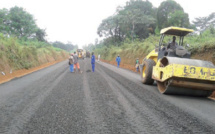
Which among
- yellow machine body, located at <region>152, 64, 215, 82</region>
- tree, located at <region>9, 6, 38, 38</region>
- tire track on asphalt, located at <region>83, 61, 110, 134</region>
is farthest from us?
tree, located at <region>9, 6, 38, 38</region>

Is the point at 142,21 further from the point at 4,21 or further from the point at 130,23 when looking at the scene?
the point at 4,21

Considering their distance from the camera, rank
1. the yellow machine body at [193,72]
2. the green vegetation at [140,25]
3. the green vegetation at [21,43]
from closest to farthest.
A: the yellow machine body at [193,72] < the green vegetation at [21,43] < the green vegetation at [140,25]

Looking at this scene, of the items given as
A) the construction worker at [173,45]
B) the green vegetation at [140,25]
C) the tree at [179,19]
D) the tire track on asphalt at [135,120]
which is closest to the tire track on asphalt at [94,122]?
the tire track on asphalt at [135,120]

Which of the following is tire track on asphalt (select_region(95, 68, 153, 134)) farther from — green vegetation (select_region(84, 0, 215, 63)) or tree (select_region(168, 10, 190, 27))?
tree (select_region(168, 10, 190, 27))

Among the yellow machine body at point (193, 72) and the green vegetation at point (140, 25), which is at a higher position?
the green vegetation at point (140, 25)

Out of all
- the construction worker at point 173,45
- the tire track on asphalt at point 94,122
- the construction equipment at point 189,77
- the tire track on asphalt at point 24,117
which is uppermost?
the construction worker at point 173,45

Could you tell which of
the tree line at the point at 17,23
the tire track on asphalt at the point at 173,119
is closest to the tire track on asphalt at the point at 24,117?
the tire track on asphalt at the point at 173,119

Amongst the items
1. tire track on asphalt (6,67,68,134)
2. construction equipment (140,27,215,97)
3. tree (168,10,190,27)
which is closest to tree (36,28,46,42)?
tree (168,10,190,27)

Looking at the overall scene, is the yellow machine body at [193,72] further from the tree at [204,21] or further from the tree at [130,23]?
the tree at [204,21]

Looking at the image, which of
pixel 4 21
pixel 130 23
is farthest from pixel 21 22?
pixel 130 23

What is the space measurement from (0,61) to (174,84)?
1161 centimetres

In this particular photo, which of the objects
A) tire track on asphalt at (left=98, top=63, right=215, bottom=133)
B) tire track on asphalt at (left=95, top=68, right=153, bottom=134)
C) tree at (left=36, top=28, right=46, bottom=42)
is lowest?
tire track on asphalt at (left=98, top=63, right=215, bottom=133)

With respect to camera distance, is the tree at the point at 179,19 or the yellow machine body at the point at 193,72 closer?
the yellow machine body at the point at 193,72

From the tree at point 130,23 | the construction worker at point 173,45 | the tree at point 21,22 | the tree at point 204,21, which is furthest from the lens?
the tree at point 204,21
